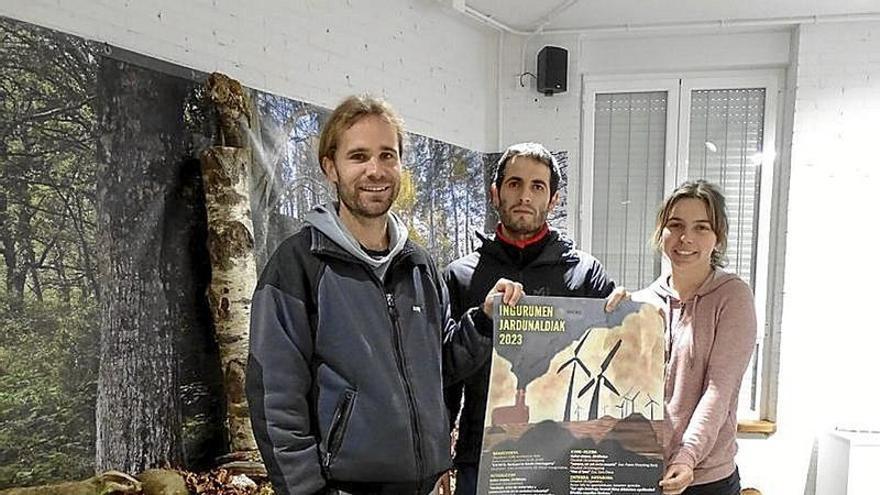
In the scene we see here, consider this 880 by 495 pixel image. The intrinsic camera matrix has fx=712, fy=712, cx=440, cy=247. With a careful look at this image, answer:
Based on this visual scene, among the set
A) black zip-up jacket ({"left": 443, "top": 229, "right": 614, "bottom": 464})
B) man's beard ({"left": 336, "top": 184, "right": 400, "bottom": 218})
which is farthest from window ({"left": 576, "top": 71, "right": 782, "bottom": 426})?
man's beard ({"left": 336, "top": 184, "right": 400, "bottom": 218})

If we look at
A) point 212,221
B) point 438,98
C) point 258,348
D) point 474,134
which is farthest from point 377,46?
point 258,348

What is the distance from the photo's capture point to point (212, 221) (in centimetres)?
208

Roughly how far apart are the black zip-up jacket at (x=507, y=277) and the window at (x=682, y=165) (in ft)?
7.43

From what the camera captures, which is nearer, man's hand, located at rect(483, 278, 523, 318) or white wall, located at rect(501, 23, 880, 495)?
man's hand, located at rect(483, 278, 523, 318)

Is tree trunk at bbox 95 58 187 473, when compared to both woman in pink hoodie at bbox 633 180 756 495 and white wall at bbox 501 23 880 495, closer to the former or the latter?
woman in pink hoodie at bbox 633 180 756 495

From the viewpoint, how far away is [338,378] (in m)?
1.39

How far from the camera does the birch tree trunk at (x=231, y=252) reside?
6.81 feet

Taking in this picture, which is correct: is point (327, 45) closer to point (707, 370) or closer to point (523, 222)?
point (523, 222)

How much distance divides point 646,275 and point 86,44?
3.12 metres

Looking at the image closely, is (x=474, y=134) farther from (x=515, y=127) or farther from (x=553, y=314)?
(x=553, y=314)

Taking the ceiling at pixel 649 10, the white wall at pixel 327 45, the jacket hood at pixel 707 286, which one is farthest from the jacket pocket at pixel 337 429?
the ceiling at pixel 649 10

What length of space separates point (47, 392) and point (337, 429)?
2.56 feet

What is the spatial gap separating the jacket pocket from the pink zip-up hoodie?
2.70 feet

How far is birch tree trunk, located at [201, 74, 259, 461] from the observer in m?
2.08
